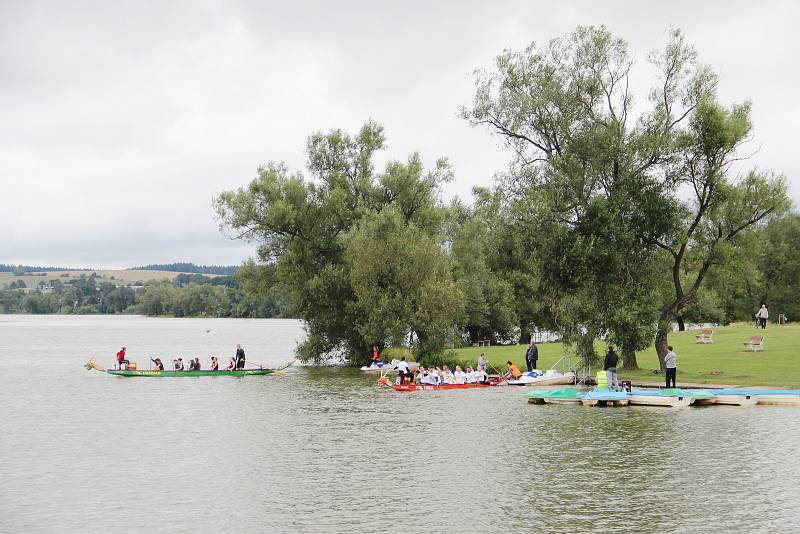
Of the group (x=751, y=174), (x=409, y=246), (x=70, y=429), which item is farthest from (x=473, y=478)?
(x=409, y=246)

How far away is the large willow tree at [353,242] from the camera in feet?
211

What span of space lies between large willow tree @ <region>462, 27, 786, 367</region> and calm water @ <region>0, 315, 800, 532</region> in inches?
366

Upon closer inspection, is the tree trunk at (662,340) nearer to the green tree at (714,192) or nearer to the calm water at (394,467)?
the green tree at (714,192)

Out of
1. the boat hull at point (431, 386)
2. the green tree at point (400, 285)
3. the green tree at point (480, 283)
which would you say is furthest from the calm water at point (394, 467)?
the green tree at point (480, 283)

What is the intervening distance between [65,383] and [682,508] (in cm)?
5046

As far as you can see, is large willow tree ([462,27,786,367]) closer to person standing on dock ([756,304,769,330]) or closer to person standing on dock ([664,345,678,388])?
person standing on dock ([664,345,678,388])

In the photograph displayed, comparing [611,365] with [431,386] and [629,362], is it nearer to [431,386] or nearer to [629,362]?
[629,362]

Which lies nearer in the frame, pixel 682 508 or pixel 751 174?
pixel 682 508

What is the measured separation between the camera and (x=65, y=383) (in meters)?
59.3

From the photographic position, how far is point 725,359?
5106 cm

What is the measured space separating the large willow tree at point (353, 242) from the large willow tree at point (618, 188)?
15.7 metres

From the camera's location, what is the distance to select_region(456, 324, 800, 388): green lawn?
144 ft

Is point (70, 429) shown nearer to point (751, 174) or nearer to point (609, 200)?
point (609, 200)

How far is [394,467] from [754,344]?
121 feet
